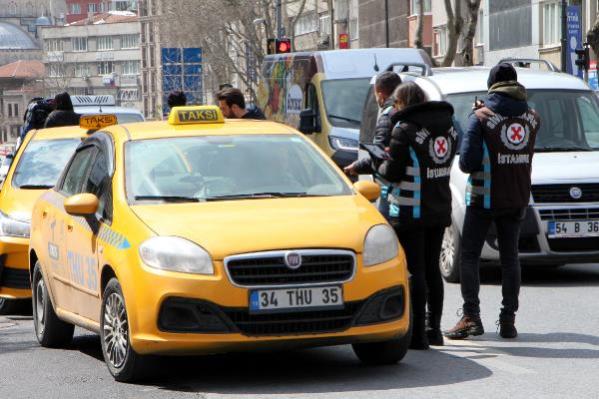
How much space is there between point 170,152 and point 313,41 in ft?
296

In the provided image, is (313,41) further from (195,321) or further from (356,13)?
(195,321)

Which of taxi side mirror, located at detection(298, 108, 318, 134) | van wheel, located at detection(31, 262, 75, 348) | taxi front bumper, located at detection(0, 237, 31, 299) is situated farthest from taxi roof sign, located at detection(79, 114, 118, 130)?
taxi side mirror, located at detection(298, 108, 318, 134)

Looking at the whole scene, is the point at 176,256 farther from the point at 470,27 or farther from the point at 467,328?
the point at 470,27

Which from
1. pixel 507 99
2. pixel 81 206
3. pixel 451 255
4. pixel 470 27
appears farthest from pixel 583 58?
pixel 81 206

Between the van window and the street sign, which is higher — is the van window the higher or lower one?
the lower one

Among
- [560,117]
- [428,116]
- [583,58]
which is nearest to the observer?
[428,116]

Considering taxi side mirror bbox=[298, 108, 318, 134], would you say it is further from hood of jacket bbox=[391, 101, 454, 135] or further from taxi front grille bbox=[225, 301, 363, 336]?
Answer: taxi front grille bbox=[225, 301, 363, 336]

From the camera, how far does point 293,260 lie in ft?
28.0

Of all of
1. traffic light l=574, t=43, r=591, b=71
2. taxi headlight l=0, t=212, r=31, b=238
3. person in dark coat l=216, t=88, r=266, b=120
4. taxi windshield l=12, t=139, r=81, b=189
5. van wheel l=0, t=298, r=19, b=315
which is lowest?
van wheel l=0, t=298, r=19, b=315

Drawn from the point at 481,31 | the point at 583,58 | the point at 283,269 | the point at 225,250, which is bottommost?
the point at 283,269

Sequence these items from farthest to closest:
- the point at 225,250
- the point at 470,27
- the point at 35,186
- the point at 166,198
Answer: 1. the point at 470,27
2. the point at 35,186
3. the point at 166,198
4. the point at 225,250

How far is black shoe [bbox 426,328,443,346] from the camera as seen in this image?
34.0 feet

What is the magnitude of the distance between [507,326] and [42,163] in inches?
218

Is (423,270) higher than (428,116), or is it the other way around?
(428,116)
